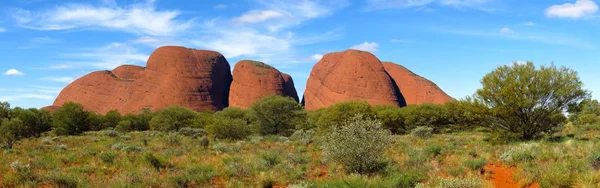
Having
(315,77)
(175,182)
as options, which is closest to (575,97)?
(175,182)

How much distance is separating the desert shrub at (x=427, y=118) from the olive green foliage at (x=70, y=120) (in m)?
38.1

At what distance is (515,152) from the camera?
11758 millimetres

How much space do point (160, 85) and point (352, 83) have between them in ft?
172

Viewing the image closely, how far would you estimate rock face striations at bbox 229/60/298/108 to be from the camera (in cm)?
10512

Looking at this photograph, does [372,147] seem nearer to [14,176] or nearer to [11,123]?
[14,176]

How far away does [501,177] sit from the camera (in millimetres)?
9797

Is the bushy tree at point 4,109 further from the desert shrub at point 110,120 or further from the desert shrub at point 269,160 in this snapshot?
the desert shrub at point 269,160

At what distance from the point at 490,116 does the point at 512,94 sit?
1612 mm

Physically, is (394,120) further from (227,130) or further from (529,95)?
(529,95)

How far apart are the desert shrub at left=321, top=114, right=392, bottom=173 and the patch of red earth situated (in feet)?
9.55

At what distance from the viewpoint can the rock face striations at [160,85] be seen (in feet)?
338

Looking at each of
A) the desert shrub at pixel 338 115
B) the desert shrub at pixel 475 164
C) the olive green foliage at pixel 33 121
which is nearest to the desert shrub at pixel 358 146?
the desert shrub at pixel 475 164

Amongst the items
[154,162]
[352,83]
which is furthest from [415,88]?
[154,162]

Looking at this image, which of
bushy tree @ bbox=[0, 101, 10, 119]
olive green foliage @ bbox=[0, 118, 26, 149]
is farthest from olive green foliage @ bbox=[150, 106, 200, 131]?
olive green foliage @ bbox=[0, 118, 26, 149]
